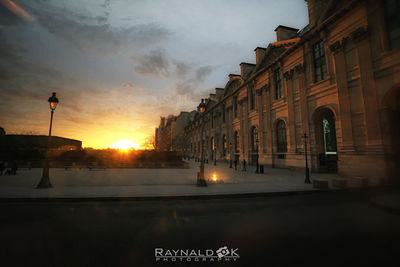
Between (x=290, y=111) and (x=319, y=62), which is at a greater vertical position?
(x=319, y=62)

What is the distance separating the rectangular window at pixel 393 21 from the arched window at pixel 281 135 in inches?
450

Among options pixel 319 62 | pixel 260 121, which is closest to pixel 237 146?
pixel 260 121

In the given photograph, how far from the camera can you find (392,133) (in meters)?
12.0

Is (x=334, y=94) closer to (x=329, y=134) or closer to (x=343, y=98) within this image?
(x=343, y=98)

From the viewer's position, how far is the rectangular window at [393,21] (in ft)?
38.7

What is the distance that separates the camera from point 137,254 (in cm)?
322

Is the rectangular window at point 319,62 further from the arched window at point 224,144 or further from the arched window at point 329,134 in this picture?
the arched window at point 224,144

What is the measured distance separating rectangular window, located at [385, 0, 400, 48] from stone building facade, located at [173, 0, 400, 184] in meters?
0.05

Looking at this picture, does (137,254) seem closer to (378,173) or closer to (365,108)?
(378,173)

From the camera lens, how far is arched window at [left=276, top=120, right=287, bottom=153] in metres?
21.4

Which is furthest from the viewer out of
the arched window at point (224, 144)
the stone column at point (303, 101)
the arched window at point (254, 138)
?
the arched window at point (224, 144)

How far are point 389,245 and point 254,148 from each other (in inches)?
989

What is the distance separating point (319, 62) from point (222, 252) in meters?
20.6

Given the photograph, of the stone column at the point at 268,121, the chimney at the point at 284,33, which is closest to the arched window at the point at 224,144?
the stone column at the point at 268,121
